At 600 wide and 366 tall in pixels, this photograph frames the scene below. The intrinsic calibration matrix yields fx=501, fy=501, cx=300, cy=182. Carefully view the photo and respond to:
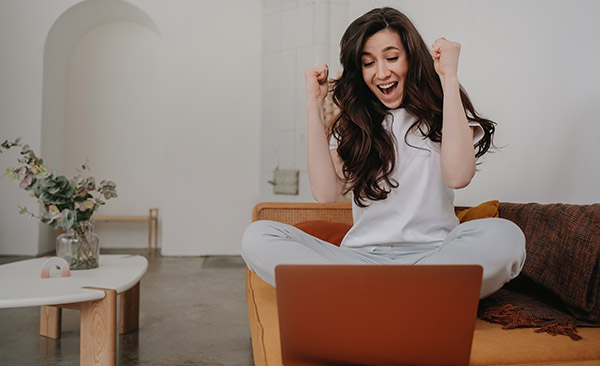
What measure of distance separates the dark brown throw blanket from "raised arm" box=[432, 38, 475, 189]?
0.30 m

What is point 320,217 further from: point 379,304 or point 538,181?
point 379,304

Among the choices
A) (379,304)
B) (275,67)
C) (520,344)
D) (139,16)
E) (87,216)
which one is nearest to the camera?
(379,304)

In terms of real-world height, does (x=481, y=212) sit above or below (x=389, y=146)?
below

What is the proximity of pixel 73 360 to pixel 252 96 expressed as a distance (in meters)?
3.43

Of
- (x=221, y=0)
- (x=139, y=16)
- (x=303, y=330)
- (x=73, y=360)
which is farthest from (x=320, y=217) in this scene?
(x=139, y=16)

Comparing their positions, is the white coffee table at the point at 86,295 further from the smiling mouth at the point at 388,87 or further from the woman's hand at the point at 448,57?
the woman's hand at the point at 448,57

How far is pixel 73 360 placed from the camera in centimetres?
179

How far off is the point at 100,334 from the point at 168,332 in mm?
755

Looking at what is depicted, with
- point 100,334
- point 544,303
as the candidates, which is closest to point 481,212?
point 544,303

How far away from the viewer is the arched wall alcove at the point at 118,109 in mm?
5195

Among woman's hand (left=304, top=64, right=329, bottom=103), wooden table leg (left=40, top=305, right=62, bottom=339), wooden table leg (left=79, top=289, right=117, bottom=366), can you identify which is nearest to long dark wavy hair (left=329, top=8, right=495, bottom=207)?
woman's hand (left=304, top=64, right=329, bottom=103)

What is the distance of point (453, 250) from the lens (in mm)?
1024

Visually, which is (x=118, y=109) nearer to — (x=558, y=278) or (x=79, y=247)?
(x=79, y=247)

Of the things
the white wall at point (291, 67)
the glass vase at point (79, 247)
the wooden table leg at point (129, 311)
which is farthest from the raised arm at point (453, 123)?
the white wall at point (291, 67)
